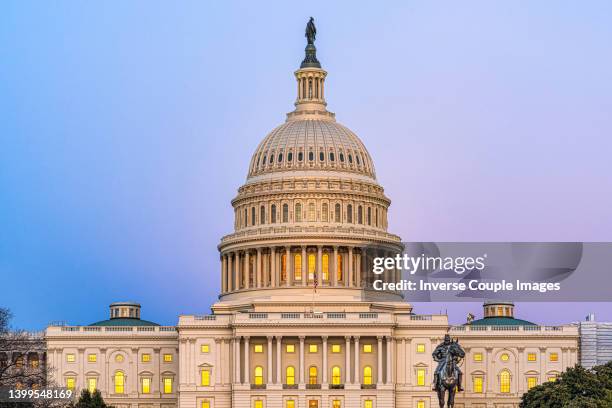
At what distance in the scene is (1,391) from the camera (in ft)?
589

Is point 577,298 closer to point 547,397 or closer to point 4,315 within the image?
point 547,397

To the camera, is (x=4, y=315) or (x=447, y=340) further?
(x=4, y=315)

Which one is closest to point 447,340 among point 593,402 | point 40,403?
point 593,402

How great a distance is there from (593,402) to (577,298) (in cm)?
3742

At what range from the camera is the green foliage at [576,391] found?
165 meters

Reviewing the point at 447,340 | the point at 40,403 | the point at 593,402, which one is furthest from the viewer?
the point at 40,403

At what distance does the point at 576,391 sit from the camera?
560ft

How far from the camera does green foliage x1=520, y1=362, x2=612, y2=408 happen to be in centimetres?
16545

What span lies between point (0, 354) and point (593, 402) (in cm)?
5230

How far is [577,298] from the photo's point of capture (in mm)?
199375

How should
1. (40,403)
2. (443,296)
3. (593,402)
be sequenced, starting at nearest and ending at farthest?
(593,402) < (40,403) < (443,296)

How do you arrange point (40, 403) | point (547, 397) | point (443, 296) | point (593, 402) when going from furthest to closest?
1. point (443, 296)
2. point (40, 403)
3. point (547, 397)
4. point (593, 402)

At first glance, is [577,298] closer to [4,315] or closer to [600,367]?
[600,367]

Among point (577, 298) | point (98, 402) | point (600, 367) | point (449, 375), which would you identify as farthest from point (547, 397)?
point (449, 375)
